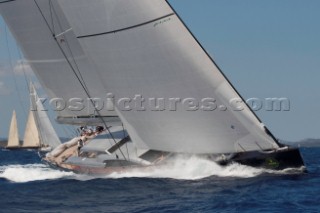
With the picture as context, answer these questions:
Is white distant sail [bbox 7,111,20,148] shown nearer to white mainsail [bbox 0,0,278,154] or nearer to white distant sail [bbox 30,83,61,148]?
white distant sail [bbox 30,83,61,148]

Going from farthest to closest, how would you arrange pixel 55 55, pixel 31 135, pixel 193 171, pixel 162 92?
pixel 31 135 → pixel 55 55 → pixel 193 171 → pixel 162 92

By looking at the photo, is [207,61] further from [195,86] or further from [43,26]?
[43,26]

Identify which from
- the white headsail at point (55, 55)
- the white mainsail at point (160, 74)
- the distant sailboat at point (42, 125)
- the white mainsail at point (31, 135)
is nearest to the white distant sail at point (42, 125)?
the distant sailboat at point (42, 125)

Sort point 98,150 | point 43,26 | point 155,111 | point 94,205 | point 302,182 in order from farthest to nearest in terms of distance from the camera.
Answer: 1. point 43,26
2. point 98,150
3. point 155,111
4. point 302,182
5. point 94,205

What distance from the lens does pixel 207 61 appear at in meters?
23.8

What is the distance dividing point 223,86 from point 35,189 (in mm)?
8799

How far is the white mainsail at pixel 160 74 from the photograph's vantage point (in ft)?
78.6

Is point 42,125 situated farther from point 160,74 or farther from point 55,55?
point 160,74

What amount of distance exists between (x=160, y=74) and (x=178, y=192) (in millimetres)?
4962

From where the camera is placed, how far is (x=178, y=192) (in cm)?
2200

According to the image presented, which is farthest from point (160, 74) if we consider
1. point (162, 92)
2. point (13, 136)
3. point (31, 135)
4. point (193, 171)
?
point (13, 136)

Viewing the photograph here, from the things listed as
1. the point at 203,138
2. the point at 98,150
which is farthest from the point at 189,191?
the point at 98,150

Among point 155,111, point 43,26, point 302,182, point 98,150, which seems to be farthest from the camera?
point 43,26

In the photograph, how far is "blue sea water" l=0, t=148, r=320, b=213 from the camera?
19.2m
